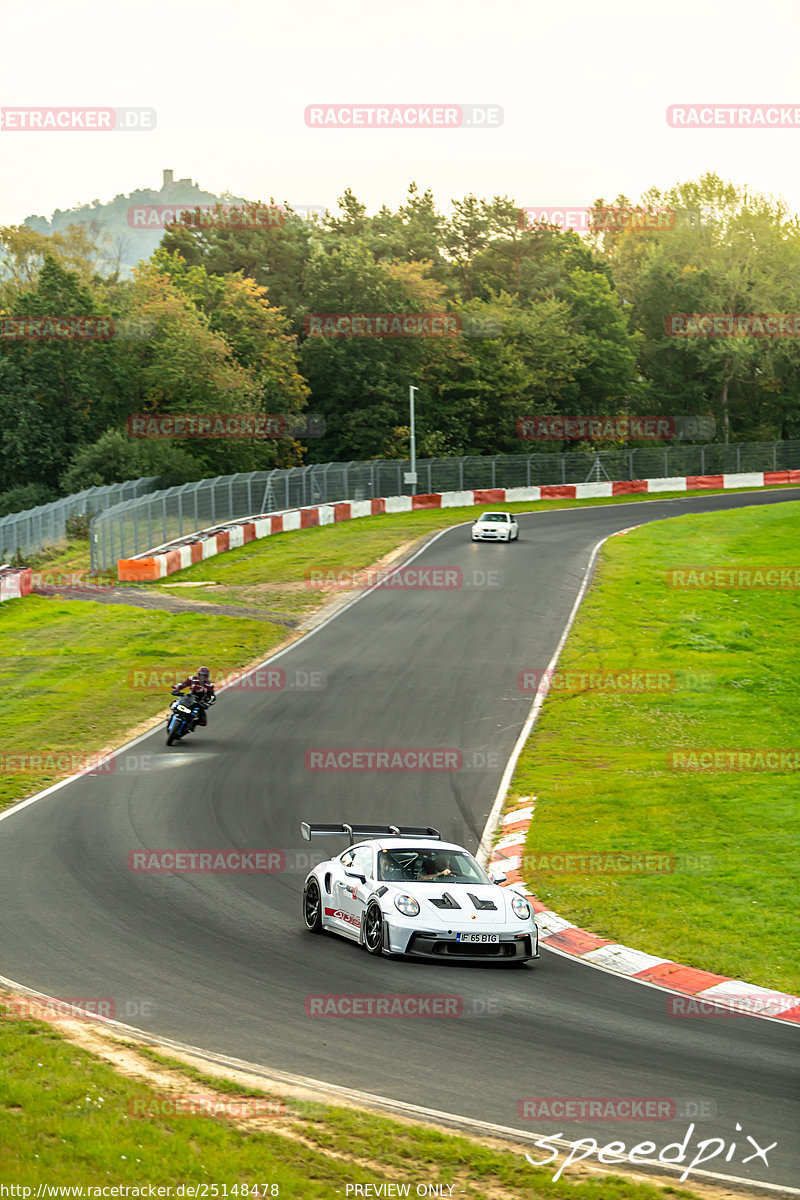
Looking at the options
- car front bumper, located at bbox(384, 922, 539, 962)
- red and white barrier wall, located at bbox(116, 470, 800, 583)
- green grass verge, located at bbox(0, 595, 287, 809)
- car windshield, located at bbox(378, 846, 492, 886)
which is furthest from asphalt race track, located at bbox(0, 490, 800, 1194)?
red and white barrier wall, located at bbox(116, 470, 800, 583)

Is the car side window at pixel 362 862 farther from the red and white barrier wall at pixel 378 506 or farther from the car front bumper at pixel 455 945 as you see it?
the red and white barrier wall at pixel 378 506

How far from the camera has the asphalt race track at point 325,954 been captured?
10242 millimetres

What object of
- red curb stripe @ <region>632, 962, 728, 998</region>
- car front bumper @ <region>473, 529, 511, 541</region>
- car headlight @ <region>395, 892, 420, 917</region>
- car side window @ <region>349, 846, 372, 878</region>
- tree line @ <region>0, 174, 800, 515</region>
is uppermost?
tree line @ <region>0, 174, 800, 515</region>

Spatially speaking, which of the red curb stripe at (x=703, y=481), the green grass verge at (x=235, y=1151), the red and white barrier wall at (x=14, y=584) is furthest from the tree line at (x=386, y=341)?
the green grass verge at (x=235, y=1151)

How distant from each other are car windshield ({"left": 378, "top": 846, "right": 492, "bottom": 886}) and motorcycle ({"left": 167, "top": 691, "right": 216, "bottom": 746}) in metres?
10.9

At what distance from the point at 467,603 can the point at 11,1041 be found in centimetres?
3101

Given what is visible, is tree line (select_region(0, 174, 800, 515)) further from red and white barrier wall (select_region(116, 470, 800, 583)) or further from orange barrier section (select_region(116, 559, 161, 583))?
orange barrier section (select_region(116, 559, 161, 583))

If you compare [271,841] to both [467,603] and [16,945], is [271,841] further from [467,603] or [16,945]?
[467,603]

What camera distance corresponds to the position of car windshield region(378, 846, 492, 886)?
15.1 m

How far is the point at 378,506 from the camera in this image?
221ft

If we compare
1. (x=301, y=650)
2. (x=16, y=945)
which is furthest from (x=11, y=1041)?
(x=301, y=650)

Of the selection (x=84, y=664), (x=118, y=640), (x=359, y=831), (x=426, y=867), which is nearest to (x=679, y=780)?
(x=359, y=831)

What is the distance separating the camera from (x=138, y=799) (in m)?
21.5

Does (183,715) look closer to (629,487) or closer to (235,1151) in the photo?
(235,1151)
